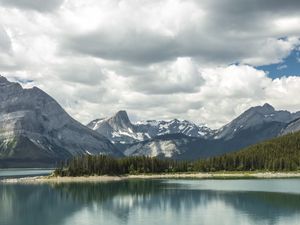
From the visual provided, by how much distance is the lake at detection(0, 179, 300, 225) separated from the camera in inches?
4092

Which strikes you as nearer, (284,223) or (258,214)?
(284,223)

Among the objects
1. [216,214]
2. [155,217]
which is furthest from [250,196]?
[155,217]

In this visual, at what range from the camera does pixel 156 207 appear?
13012cm

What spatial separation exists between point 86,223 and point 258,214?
127 ft

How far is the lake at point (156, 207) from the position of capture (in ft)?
341

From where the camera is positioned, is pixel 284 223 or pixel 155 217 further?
pixel 155 217

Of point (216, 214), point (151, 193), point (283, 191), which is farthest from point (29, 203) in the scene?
point (283, 191)

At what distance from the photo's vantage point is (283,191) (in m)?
158

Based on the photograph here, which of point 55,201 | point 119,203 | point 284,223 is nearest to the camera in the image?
point 284,223

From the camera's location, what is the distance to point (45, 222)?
106188mm

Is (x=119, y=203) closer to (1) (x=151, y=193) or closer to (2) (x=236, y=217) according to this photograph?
(1) (x=151, y=193)

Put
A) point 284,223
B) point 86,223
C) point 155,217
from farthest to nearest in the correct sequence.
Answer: point 155,217
point 86,223
point 284,223

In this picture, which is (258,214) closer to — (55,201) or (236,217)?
(236,217)

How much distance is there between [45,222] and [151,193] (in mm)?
70946
